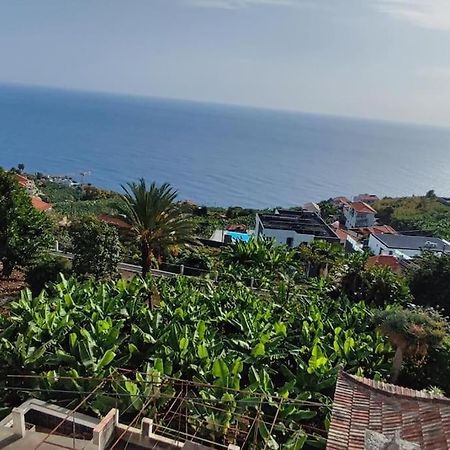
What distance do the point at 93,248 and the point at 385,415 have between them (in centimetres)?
1245

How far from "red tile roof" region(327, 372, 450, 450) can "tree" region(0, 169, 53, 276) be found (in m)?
13.4

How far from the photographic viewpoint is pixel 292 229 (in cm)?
3594

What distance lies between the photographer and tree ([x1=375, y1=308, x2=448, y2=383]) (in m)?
10.9

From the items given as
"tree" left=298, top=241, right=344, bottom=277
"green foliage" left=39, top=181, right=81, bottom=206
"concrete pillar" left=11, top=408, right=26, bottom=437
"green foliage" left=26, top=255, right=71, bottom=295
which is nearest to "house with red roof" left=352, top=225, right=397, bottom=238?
"tree" left=298, top=241, right=344, bottom=277

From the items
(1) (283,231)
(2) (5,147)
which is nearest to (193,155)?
(2) (5,147)

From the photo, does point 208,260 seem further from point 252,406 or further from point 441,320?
point 252,406

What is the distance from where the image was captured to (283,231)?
35219mm

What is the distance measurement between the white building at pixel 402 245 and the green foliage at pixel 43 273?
2892cm

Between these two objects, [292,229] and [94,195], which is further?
[94,195]

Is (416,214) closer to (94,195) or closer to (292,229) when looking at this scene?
(292,229)

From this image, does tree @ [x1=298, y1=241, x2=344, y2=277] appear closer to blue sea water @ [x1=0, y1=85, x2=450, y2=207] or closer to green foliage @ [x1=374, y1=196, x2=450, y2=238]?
green foliage @ [x1=374, y1=196, x2=450, y2=238]

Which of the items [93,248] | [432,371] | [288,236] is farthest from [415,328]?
[288,236]

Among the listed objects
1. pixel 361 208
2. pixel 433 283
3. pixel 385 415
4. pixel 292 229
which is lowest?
pixel 361 208

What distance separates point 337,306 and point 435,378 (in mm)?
4134
